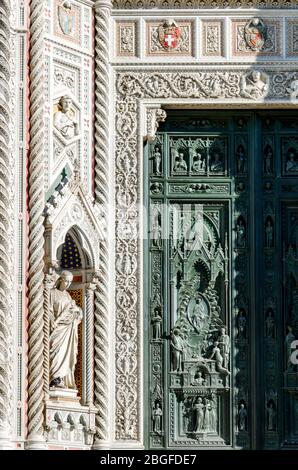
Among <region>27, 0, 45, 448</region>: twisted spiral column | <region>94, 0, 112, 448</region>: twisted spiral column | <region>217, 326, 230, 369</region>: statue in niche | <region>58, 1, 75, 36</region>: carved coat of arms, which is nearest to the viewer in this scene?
<region>27, 0, 45, 448</region>: twisted spiral column

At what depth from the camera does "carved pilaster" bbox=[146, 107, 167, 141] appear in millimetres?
26859

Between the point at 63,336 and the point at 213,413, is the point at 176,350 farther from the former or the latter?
the point at 63,336

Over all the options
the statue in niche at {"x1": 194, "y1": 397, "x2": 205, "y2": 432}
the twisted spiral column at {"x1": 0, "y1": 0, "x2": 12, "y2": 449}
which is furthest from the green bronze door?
the twisted spiral column at {"x1": 0, "y1": 0, "x2": 12, "y2": 449}

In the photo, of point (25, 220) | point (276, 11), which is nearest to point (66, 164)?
point (25, 220)

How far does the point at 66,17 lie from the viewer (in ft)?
86.6

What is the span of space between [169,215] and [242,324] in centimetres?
159

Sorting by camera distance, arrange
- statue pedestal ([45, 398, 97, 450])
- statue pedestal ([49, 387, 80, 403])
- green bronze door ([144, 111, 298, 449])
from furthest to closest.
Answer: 1. green bronze door ([144, 111, 298, 449])
2. statue pedestal ([49, 387, 80, 403])
3. statue pedestal ([45, 398, 97, 450])

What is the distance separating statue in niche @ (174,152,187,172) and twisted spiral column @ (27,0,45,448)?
222 cm

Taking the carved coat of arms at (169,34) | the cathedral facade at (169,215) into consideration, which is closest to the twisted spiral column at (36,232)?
the cathedral facade at (169,215)

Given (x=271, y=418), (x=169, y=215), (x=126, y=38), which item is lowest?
(x=271, y=418)

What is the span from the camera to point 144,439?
26453mm

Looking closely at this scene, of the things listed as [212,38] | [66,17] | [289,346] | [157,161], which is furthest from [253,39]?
[289,346]

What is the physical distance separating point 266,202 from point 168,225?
1226 mm

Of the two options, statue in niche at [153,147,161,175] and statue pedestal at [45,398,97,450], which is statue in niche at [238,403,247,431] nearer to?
statue pedestal at [45,398,97,450]
